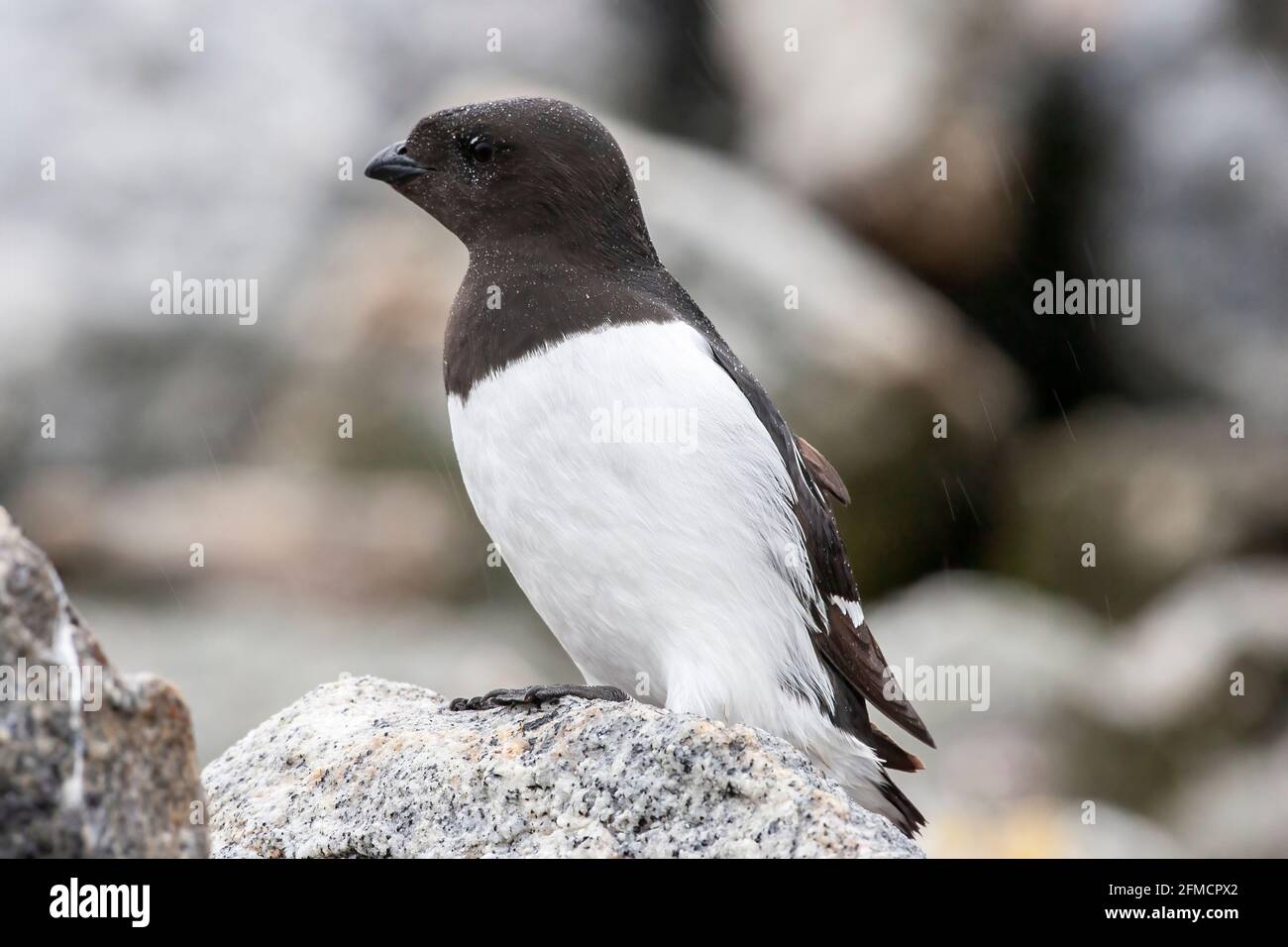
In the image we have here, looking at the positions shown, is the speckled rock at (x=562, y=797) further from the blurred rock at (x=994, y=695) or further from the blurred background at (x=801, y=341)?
the blurred rock at (x=994, y=695)

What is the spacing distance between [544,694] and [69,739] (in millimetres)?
1570

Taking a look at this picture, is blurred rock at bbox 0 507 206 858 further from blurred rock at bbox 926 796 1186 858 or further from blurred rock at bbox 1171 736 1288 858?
blurred rock at bbox 1171 736 1288 858

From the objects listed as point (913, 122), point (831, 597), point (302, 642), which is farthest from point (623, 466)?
point (913, 122)

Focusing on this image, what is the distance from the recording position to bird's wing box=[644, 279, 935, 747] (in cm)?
416

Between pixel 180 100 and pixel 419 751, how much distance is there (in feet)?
30.3

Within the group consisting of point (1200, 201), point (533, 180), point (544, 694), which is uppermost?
point (1200, 201)

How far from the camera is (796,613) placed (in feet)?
13.4

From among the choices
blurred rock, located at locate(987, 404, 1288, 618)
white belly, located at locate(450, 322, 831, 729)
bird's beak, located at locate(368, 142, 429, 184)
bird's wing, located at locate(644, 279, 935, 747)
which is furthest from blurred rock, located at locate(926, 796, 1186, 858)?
bird's beak, located at locate(368, 142, 429, 184)

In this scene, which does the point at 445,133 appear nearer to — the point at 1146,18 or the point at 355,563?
the point at 355,563

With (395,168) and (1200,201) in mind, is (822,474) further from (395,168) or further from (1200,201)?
(1200,201)

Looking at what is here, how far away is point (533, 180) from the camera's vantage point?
4043 mm

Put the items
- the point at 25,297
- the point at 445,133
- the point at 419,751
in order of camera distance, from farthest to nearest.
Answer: the point at 25,297 < the point at 445,133 < the point at 419,751

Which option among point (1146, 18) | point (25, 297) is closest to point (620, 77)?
point (1146, 18)

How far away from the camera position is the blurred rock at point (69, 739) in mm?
2170
